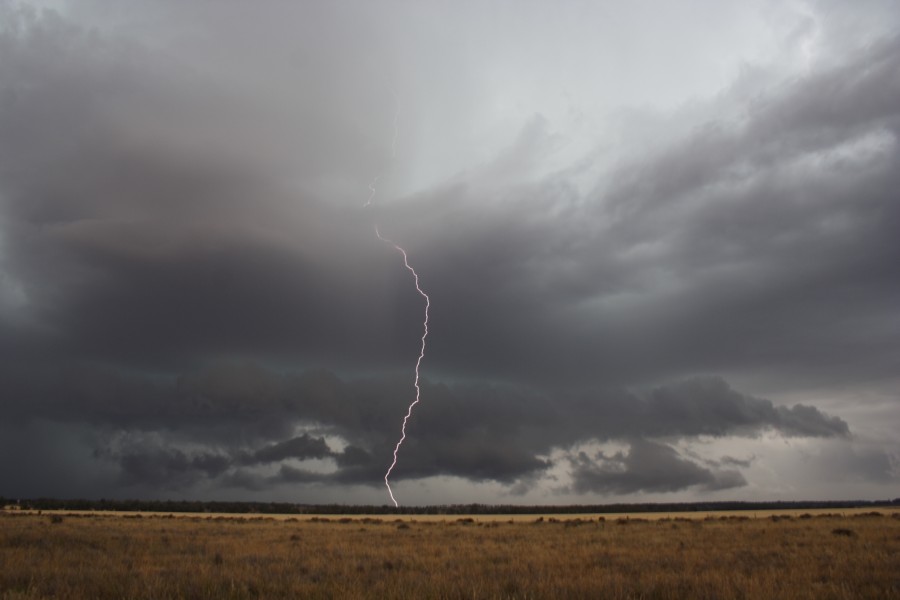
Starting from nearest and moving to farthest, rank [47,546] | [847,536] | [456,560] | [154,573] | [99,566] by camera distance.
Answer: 1. [154,573]
2. [99,566]
3. [456,560]
4. [47,546]
5. [847,536]

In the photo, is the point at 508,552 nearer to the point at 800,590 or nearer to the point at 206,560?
the point at 206,560

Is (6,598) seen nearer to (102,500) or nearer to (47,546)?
(47,546)

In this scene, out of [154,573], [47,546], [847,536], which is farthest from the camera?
[847,536]

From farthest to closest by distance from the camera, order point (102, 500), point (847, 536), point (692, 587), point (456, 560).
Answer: point (102, 500) < point (847, 536) < point (456, 560) < point (692, 587)

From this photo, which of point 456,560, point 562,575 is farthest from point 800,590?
point 456,560

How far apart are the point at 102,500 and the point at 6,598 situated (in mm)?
154012

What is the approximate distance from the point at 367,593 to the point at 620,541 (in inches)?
790

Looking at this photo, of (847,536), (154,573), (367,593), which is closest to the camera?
(367,593)

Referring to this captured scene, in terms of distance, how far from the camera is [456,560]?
20016 millimetres

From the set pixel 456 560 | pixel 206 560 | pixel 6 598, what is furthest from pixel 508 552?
pixel 6 598

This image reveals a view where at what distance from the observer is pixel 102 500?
463 ft

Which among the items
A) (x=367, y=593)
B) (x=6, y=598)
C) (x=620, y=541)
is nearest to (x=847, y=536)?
(x=620, y=541)

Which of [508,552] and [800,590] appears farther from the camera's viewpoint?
[508,552]

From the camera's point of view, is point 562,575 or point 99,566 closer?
point 562,575
